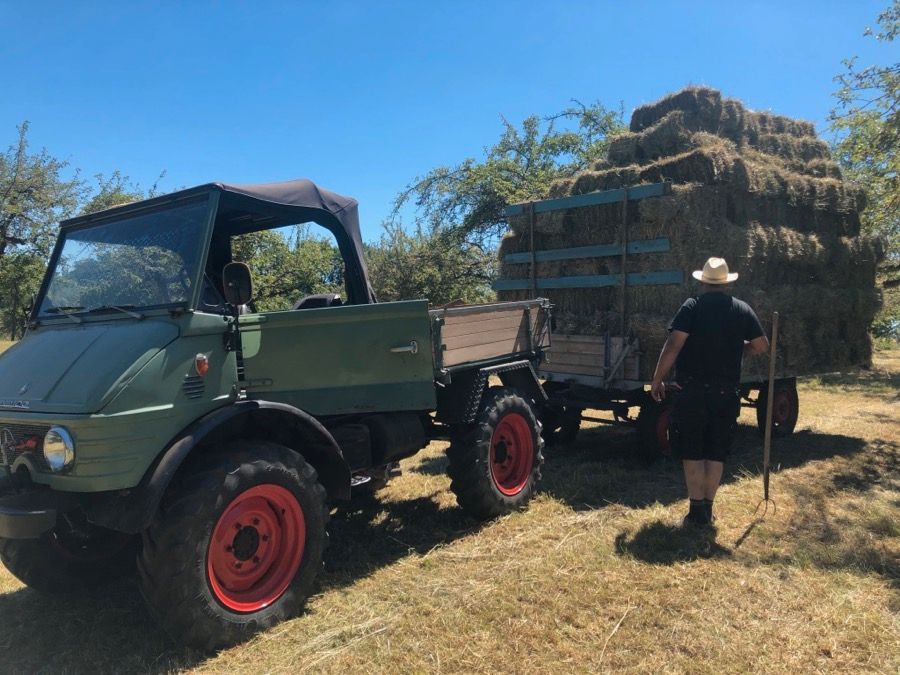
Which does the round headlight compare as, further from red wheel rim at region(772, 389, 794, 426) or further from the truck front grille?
red wheel rim at region(772, 389, 794, 426)

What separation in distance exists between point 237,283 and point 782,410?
6960mm

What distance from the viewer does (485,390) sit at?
5.13m

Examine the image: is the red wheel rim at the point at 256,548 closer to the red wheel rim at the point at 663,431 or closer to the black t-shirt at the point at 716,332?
the black t-shirt at the point at 716,332

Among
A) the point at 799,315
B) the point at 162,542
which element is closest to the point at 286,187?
the point at 162,542

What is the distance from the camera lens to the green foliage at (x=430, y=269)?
17.4 meters

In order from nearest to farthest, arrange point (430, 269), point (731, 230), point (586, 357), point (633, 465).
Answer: point (731, 230) < point (633, 465) < point (586, 357) < point (430, 269)

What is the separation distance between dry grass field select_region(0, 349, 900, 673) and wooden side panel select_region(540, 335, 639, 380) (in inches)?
51.4

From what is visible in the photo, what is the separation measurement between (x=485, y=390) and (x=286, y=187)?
216cm

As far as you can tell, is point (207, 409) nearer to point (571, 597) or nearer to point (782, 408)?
point (571, 597)

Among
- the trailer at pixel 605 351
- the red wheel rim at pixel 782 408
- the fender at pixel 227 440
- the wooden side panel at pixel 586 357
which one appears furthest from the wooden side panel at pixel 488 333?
the red wheel rim at pixel 782 408

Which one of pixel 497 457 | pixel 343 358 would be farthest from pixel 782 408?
pixel 343 358

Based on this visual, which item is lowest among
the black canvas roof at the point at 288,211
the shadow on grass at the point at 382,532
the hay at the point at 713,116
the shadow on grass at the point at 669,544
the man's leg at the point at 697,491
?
the shadow on grass at the point at 382,532

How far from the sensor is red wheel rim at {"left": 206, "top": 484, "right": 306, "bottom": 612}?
3211 mm

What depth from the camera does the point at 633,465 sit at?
21.6ft
